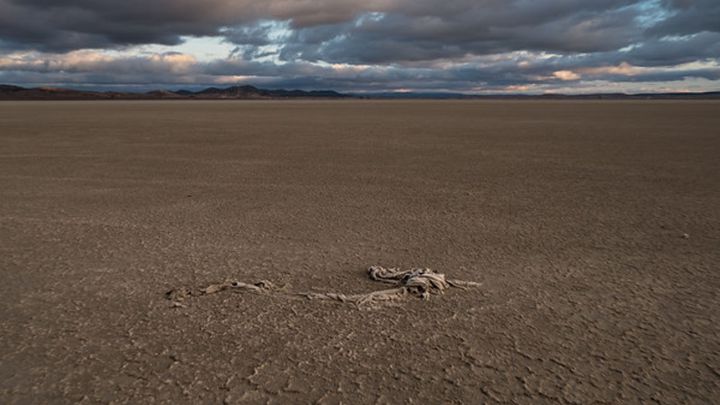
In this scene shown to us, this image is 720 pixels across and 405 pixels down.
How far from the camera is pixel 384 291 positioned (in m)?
3.53

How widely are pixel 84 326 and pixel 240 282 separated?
1004 millimetres

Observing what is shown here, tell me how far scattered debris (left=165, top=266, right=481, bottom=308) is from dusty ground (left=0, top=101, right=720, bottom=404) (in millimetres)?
108

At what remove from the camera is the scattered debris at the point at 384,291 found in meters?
3.42

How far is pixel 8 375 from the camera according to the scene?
→ 253 centimetres

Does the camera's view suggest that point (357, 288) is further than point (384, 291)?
Yes

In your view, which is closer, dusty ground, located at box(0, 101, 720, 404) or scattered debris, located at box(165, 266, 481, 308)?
dusty ground, located at box(0, 101, 720, 404)

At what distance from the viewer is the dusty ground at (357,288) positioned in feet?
8.18

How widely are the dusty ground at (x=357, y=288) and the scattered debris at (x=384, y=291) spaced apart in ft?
0.35

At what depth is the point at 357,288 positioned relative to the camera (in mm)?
3637

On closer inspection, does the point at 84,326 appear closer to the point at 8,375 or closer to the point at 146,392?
the point at 8,375

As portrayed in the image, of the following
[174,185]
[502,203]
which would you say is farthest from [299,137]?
[502,203]

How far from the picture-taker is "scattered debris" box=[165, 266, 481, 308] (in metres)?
3.42

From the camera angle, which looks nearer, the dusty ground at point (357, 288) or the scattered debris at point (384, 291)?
the dusty ground at point (357, 288)

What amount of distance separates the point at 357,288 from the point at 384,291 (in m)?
0.21
